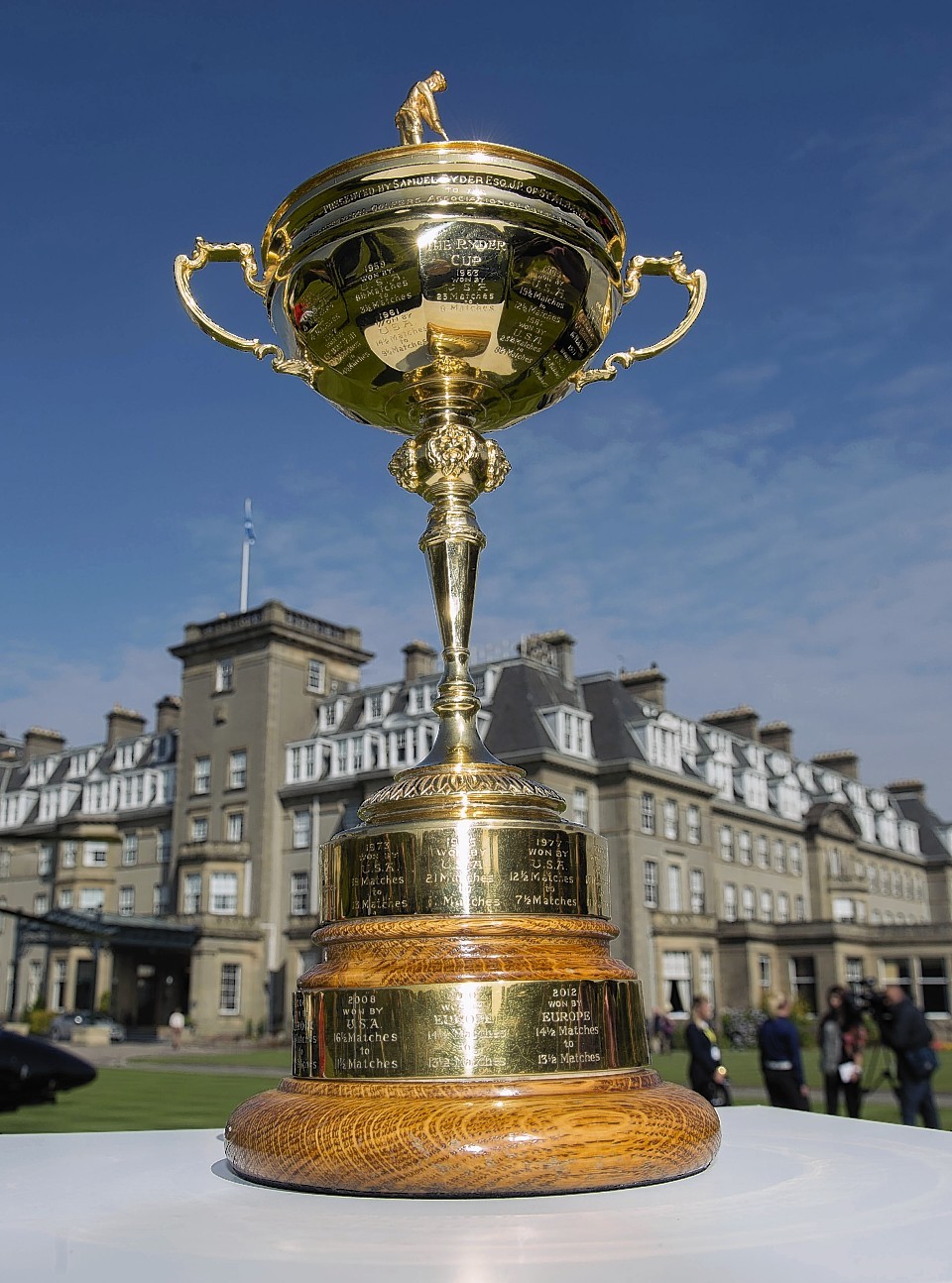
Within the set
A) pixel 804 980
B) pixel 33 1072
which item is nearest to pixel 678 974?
pixel 804 980

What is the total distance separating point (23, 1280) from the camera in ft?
6.95

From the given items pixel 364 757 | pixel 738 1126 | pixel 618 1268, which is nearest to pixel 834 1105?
pixel 738 1126

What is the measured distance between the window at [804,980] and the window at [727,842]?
508cm

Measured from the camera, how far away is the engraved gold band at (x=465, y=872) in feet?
11.0

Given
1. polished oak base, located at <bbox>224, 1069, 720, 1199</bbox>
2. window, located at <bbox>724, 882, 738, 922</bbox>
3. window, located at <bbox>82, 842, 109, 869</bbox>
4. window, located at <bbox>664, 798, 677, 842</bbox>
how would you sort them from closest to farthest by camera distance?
polished oak base, located at <bbox>224, 1069, 720, 1199</bbox>, window, located at <bbox>664, 798, 677, 842</bbox>, window, located at <bbox>724, 882, 738, 922</bbox>, window, located at <bbox>82, 842, 109, 869</bbox>

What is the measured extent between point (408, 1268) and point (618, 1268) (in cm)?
40

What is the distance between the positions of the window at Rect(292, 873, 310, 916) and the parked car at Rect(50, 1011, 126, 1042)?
7.73m

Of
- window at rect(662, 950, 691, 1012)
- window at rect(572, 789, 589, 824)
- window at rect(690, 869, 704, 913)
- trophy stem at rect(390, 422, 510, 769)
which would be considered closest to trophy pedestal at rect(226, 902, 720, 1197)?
trophy stem at rect(390, 422, 510, 769)

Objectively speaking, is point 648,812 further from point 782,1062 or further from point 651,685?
point 782,1062

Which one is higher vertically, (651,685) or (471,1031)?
(651,685)

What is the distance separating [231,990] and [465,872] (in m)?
42.9

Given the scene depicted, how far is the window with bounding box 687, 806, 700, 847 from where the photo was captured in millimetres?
45750

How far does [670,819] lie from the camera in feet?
147

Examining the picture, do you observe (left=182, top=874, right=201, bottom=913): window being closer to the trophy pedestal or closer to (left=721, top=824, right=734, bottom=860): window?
(left=721, top=824, right=734, bottom=860): window
